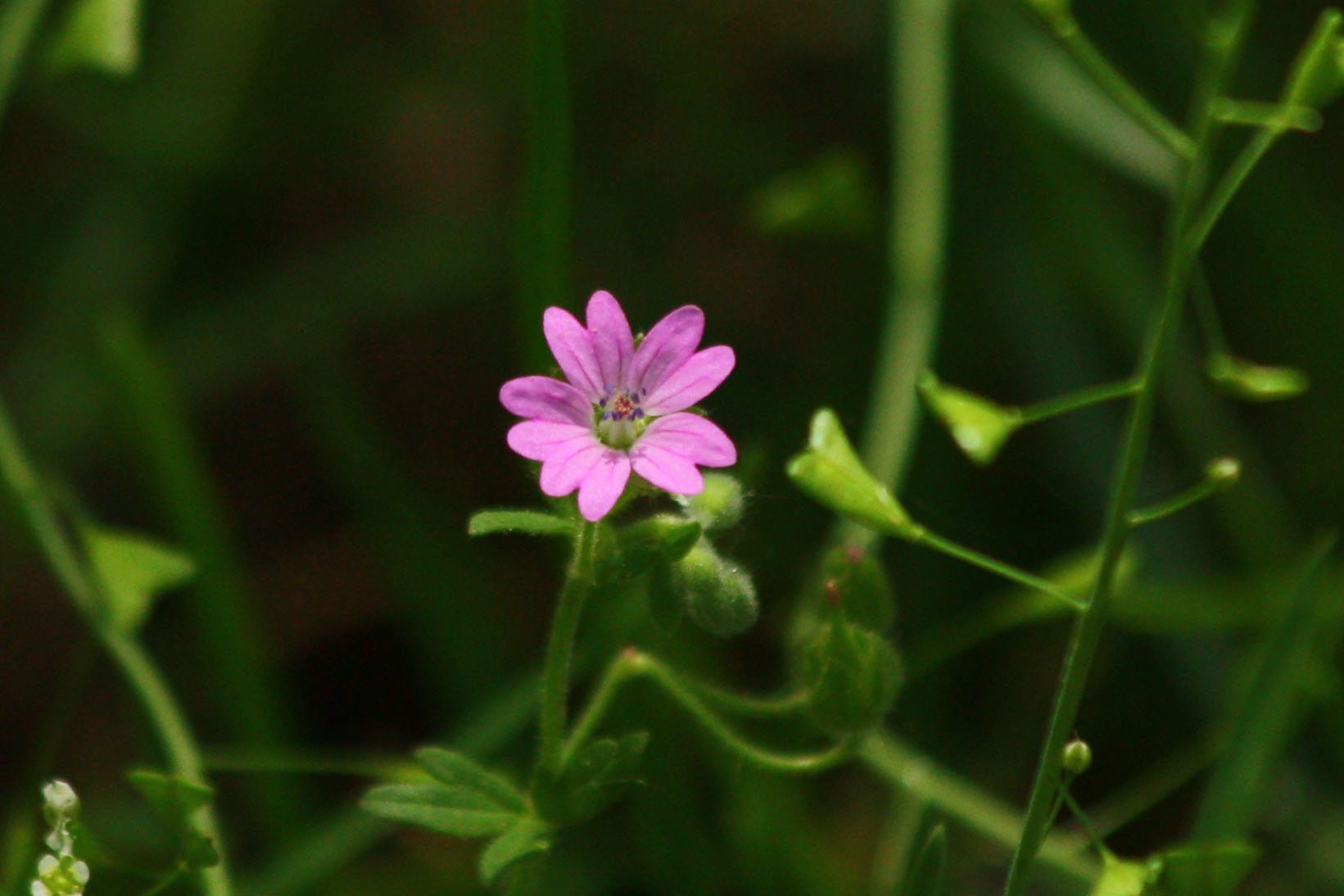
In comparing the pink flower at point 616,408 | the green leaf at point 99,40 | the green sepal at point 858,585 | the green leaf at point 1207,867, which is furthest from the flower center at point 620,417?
the green leaf at point 99,40

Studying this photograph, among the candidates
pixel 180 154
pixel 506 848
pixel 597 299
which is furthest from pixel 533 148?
pixel 180 154

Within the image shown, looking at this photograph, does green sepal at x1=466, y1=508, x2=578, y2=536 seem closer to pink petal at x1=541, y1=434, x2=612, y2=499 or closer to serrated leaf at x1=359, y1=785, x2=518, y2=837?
pink petal at x1=541, y1=434, x2=612, y2=499

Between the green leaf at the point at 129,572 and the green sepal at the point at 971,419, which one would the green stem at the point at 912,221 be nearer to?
the green sepal at the point at 971,419

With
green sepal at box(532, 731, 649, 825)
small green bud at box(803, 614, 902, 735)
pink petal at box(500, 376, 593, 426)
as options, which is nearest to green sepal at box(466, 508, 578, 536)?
pink petal at box(500, 376, 593, 426)

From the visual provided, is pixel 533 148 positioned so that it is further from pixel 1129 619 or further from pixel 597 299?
pixel 1129 619

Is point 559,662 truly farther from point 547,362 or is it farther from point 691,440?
point 547,362
